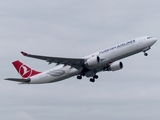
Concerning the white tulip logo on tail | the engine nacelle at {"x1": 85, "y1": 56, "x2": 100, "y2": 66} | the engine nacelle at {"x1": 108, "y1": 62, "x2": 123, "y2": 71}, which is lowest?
the engine nacelle at {"x1": 85, "y1": 56, "x2": 100, "y2": 66}

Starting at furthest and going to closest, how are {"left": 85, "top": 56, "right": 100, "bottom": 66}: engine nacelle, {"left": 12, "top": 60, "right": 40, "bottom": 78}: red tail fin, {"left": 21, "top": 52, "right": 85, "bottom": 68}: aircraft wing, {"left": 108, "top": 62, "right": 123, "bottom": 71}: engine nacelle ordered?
{"left": 12, "top": 60, "right": 40, "bottom": 78}: red tail fin < {"left": 108, "top": 62, "right": 123, "bottom": 71}: engine nacelle < {"left": 85, "top": 56, "right": 100, "bottom": 66}: engine nacelle < {"left": 21, "top": 52, "right": 85, "bottom": 68}: aircraft wing

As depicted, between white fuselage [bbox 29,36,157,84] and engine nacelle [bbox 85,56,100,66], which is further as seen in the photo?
engine nacelle [bbox 85,56,100,66]

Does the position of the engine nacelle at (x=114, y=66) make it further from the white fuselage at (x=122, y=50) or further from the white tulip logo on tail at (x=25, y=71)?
the white tulip logo on tail at (x=25, y=71)

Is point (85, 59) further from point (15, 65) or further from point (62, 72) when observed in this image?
point (15, 65)

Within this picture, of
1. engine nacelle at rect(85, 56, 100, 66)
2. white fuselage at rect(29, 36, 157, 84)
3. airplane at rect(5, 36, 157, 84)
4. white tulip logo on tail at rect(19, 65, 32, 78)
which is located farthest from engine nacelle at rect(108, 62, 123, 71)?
white tulip logo on tail at rect(19, 65, 32, 78)

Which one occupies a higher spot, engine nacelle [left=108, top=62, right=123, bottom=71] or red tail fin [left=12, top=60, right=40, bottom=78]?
red tail fin [left=12, top=60, right=40, bottom=78]

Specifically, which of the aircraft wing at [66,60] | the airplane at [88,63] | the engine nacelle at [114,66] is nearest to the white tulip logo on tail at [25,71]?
the airplane at [88,63]

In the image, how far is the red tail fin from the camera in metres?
88.6

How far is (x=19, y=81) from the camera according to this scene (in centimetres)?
8531

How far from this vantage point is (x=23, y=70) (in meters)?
89.8

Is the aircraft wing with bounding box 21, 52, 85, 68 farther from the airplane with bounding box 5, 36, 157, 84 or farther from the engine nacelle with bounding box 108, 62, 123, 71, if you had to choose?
the engine nacelle with bounding box 108, 62, 123, 71

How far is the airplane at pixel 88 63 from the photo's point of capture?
78.3m

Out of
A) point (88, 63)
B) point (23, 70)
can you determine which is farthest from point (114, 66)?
point (23, 70)

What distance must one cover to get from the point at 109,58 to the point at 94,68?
4124 millimetres
